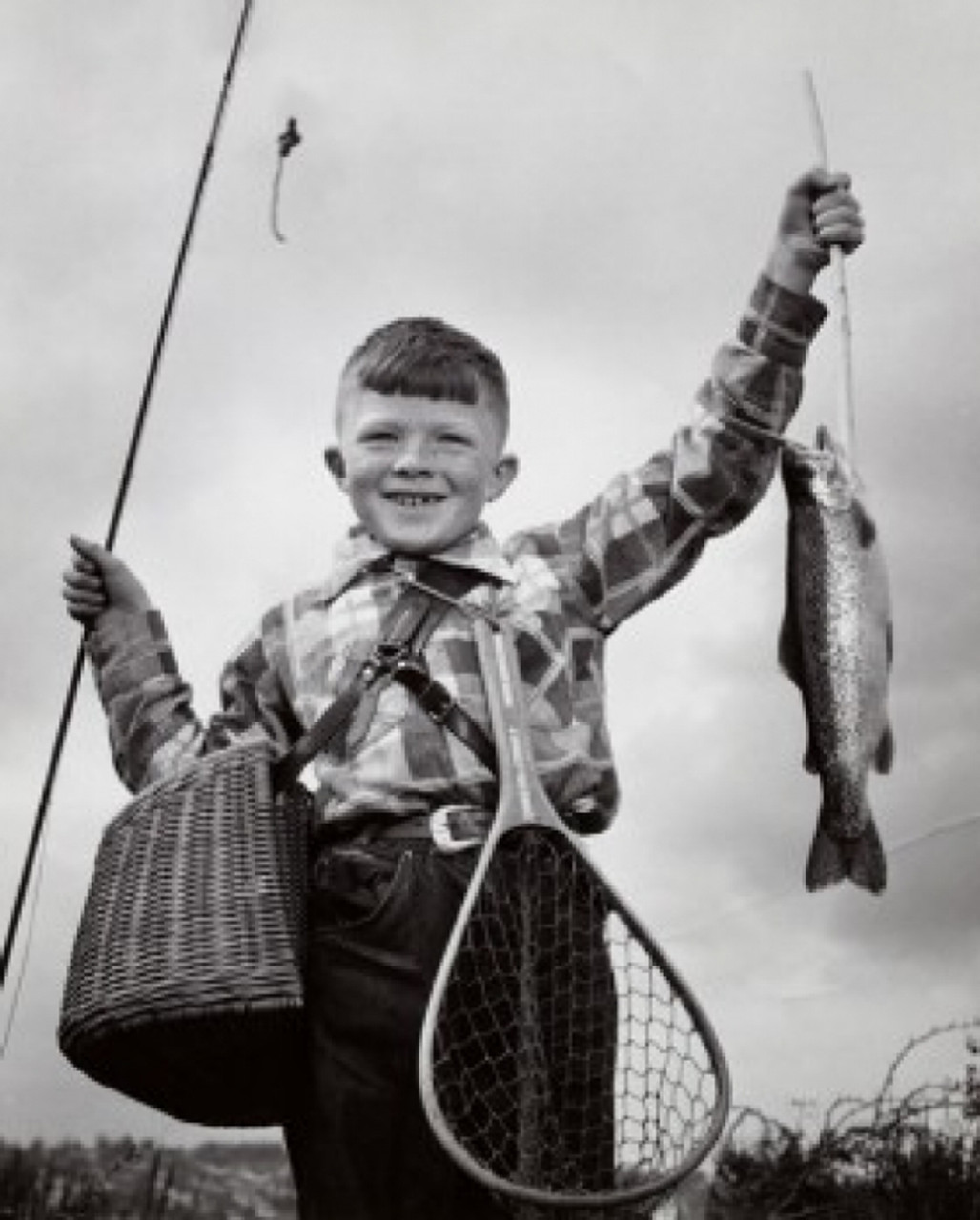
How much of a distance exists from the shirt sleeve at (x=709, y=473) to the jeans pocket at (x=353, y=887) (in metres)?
0.78

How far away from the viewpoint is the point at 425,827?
2.95 m

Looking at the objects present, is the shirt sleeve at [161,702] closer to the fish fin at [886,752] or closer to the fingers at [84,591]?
the fingers at [84,591]

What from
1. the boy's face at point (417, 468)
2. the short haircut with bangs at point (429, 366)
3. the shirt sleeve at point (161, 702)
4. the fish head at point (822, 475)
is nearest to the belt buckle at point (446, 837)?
the shirt sleeve at point (161, 702)

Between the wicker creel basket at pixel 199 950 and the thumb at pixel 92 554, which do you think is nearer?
the wicker creel basket at pixel 199 950

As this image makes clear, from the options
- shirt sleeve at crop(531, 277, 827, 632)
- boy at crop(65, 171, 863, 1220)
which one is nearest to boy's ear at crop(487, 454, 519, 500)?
boy at crop(65, 171, 863, 1220)

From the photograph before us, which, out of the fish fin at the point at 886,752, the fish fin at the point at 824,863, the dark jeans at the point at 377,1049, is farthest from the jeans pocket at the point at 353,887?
the fish fin at the point at 886,752

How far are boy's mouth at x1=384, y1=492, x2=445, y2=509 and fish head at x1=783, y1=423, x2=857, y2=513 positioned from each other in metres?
0.79

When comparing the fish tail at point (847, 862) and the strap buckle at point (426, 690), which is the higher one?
the strap buckle at point (426, 690)

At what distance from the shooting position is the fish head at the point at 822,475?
354 centimetres

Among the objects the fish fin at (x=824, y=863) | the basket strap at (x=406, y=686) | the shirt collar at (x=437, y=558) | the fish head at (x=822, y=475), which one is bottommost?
the fish fin at (x=824, y=863)

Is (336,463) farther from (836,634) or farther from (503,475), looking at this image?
(836,634)

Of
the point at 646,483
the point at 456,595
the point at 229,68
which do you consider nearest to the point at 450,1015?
the point at 456,595

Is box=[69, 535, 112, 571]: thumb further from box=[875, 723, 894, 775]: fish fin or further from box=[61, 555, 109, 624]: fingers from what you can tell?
box=[875, 723, 894, 775]: fish fin

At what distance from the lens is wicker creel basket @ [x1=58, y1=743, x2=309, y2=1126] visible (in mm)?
2701
